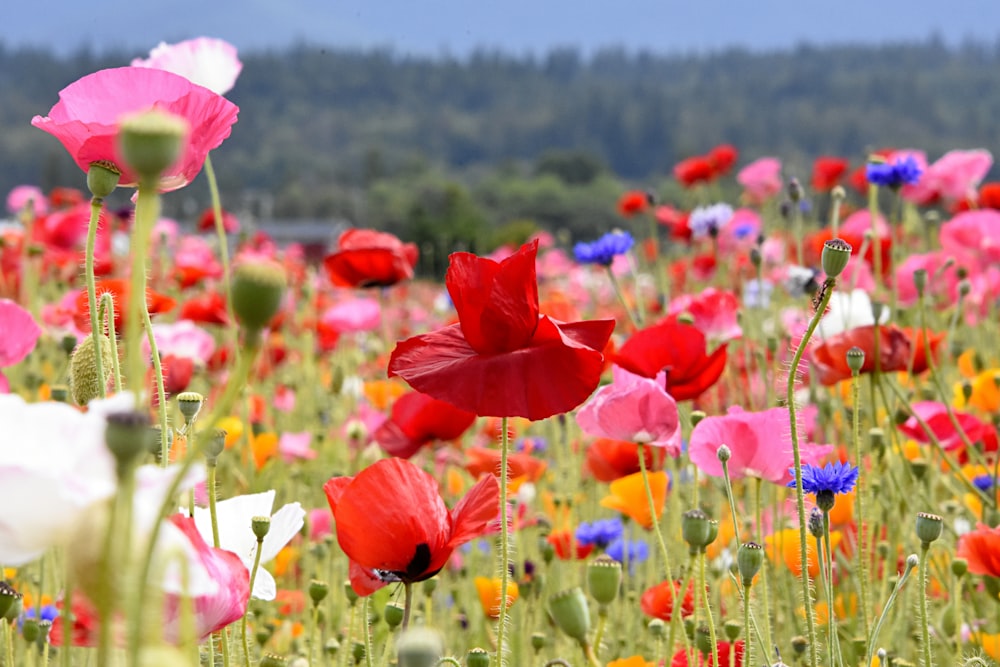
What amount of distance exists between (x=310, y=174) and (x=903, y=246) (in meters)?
63.3

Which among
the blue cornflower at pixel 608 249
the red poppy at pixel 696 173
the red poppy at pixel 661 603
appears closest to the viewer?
the red poppy at pixel 661 603

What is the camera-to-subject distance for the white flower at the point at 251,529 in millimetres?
751

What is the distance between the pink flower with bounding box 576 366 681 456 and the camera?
1.00 metres

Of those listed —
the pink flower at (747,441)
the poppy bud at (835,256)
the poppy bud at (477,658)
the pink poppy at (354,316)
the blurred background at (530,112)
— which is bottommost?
the poppy bud at (477,658)

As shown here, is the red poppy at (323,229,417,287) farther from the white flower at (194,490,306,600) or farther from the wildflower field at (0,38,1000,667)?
the white flower at (194,490,306,600)

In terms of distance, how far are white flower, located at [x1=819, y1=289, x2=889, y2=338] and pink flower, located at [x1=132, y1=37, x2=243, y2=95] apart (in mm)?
783

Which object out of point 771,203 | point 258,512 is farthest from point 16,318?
point 771,203

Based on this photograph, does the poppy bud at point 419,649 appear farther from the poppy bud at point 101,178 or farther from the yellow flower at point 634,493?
the yellow flower at point 634,493

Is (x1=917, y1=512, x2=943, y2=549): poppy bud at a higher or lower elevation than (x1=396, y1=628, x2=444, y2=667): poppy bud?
higher

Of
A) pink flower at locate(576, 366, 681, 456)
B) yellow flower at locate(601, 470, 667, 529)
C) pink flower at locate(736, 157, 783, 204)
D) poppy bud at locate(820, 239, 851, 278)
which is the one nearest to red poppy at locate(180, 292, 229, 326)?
yellow flower at locate(601, 470, 667, 529)

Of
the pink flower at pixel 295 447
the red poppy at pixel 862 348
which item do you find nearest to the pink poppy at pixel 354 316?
the pink flower at pixel 295 447

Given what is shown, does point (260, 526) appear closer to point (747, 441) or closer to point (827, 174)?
point (747, 441)

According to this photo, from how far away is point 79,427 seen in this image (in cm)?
41

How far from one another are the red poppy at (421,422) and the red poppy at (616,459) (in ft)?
0.61
